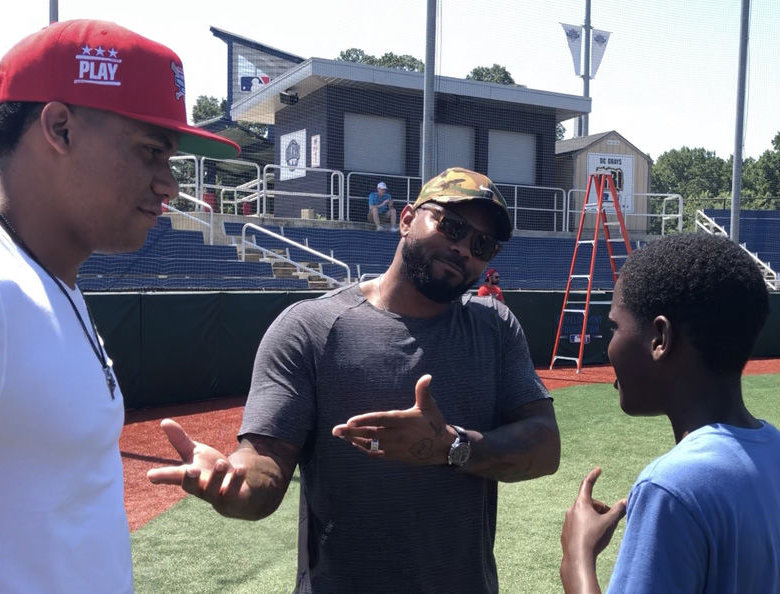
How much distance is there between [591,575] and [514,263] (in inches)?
717

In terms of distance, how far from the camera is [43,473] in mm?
1309

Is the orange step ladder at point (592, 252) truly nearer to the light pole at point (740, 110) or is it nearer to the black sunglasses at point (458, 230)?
the light pole at point (740, 110)

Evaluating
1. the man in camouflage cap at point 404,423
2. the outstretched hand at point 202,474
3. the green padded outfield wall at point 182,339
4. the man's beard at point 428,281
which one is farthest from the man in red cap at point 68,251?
the green padded outfield wall at point 182,339

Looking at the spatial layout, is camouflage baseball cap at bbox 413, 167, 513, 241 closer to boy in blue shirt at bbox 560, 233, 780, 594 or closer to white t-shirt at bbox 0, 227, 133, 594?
boy in blue shirt at bbox 560, 233, 780, 594

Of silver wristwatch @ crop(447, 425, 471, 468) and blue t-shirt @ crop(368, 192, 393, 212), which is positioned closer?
silver wristwatch @ crop(447, 425, 471, 468)

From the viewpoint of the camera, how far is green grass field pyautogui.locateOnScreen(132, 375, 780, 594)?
4477 mm

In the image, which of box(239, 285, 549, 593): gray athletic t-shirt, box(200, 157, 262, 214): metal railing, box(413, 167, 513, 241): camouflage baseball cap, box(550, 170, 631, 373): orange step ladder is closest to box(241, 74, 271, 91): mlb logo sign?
box(200, 157, 262, 214): metal railing

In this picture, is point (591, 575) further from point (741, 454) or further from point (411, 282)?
point (411, 282)

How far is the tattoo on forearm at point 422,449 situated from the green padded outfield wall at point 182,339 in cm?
836

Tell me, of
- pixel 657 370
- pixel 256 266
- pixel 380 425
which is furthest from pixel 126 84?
pixel 256 266

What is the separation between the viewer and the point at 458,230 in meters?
2.39

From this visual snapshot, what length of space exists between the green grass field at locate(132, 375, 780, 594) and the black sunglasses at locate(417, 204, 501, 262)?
2724 millimetres

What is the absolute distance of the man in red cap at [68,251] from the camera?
129 cm

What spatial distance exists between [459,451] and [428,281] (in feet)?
1.84
